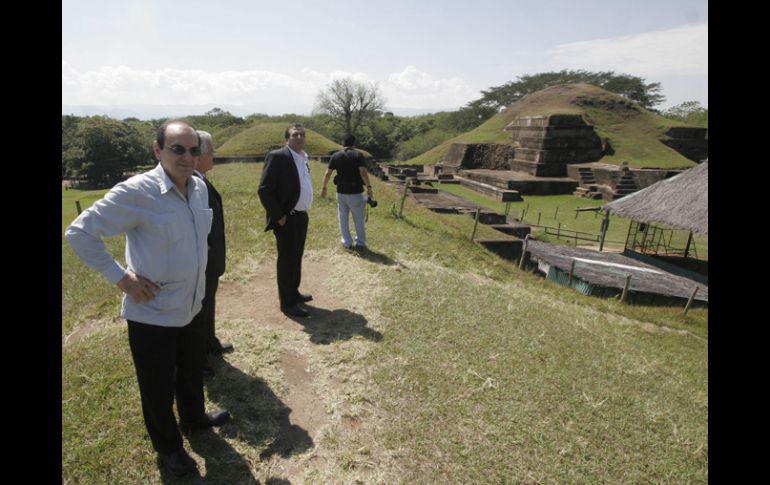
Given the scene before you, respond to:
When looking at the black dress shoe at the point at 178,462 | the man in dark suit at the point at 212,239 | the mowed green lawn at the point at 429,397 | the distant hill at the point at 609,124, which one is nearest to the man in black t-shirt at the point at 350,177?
the mowed green lawn at the point at 429,397

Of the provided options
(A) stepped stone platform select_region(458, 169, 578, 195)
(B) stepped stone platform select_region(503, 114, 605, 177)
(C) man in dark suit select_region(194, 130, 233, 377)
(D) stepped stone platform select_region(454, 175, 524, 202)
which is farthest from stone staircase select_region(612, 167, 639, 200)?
(C) man in dark suit select_region(194, 130, 233, 377)

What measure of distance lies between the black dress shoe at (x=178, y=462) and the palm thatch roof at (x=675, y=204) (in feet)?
44.8

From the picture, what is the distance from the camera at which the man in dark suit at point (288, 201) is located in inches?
167

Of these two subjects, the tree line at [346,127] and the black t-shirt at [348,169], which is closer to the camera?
the black t-shirt at [348,169]

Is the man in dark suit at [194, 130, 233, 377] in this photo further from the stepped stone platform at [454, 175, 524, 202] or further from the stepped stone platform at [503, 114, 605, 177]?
the stepped stone platform at [503, 114, 605, 177]

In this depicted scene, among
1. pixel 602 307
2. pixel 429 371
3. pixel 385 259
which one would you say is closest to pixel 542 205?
pixel 602 307

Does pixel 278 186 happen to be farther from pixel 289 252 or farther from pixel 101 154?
pixel 101 154

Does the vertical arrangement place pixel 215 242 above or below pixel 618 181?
below

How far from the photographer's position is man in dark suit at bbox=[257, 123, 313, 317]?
425 centimetres

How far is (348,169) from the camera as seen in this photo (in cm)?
635

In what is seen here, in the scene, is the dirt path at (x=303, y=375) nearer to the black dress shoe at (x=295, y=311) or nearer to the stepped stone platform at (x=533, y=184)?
the black dress shoe at (x=295, y=311)

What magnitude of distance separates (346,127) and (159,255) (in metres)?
55.1

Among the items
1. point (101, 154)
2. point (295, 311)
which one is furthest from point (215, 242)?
point (101, 154)
